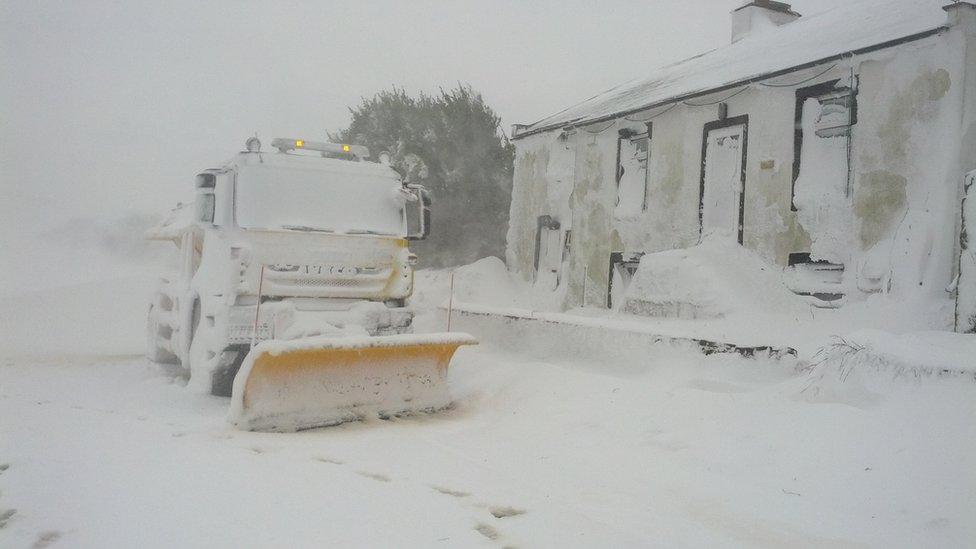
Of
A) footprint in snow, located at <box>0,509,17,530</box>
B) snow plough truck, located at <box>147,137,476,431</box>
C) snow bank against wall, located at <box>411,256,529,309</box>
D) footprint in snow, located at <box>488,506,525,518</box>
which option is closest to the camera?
footprint in snow, located at <box>0,509,17,530</box>

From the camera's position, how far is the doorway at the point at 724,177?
11.1 meters

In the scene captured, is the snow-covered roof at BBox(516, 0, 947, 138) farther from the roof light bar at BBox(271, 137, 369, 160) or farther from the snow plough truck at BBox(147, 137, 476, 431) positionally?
the roof light bar at BBox(271, 137, 369, 160)

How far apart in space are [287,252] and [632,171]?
338 inches

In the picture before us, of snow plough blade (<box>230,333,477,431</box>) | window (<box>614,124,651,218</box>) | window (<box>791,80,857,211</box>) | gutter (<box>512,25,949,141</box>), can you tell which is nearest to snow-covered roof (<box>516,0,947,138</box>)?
gutter (<box>512,25,949,141</box>)

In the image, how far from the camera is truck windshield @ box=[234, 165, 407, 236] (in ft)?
23.4

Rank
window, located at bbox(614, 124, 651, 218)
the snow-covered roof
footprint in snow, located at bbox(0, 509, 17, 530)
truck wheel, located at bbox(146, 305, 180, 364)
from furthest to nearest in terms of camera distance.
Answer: window, located at bbox(614, 124, 651, 218), the snow-covered roof, truck wheel, located at bbox(146, 305, 180, 364), footprint in snow, located at bbox(0, 509, 17, 530)

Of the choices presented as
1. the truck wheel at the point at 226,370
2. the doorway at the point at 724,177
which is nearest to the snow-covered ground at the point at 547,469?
the truck wheel at the point at 226,370

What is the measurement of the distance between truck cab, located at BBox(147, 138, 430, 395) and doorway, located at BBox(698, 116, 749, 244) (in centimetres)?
567

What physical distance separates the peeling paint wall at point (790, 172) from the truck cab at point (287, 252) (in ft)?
19.0

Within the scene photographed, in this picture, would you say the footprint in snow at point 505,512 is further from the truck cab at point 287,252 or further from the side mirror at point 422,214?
the side mirror at point 422,214

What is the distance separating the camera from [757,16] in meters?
15.8

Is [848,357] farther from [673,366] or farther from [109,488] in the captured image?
[109,488]

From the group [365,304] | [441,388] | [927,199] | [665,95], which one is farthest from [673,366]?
[665,95]

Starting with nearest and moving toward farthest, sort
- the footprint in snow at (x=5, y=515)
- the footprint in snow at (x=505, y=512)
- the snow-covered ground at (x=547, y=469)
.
Result: the footprint in snow at (x=5, y=515), the snow-covered ground at (x=547, y=469), the footprint in snow at (x=505, y=512)
